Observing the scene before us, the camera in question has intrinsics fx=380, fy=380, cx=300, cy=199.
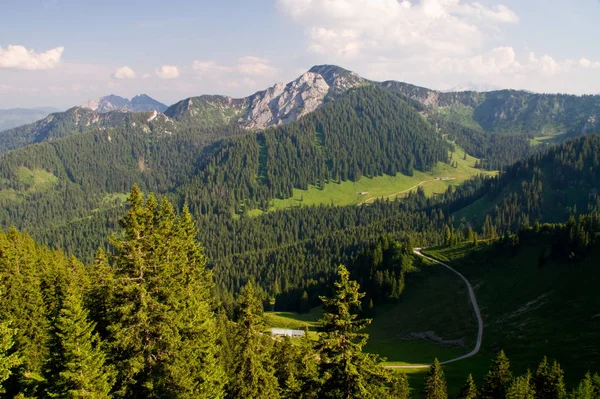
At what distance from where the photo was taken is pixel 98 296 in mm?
34062

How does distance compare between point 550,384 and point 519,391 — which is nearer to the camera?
point 519,391

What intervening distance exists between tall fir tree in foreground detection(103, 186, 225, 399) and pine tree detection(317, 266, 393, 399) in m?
10.2

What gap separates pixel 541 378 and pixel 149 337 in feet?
157

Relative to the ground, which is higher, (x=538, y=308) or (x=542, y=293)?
(x=542, y=293)

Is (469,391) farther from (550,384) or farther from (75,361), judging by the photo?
(75,361)

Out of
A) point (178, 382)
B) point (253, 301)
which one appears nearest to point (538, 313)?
point (253, 301)

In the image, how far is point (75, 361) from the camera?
76.8 feet

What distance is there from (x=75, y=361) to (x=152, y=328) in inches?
201

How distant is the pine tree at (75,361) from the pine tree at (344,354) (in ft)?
46.2

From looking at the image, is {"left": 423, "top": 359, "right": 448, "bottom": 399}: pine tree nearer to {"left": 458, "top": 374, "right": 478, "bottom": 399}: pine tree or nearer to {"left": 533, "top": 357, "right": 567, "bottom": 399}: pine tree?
{"left": 458, "top": 374, "right": 478, "bottom": 399}: pine tree

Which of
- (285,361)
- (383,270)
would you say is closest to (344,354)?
(285,361)

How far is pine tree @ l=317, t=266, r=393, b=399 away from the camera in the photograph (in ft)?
69.1

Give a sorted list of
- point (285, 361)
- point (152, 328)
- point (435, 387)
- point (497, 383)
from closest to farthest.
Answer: point (152, 328)
point (497, 383)
point (285, 361)
point (435, 387)

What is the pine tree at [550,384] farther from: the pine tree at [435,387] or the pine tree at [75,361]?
the pine tree at [75,361]
